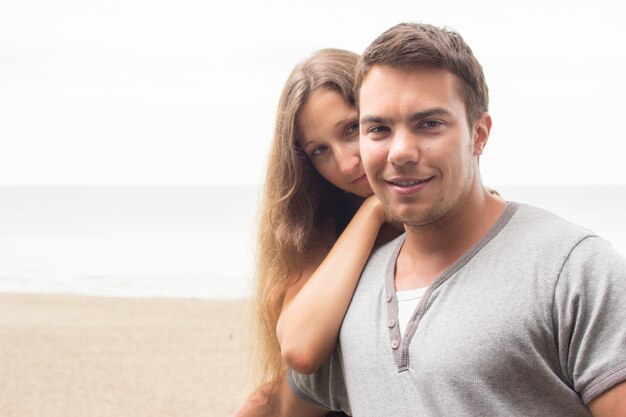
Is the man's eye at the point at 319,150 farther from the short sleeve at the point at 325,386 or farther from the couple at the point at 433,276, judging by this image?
the short sleeve at the point at 325,386

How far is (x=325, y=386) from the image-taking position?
293cm

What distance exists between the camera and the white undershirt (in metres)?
2.45

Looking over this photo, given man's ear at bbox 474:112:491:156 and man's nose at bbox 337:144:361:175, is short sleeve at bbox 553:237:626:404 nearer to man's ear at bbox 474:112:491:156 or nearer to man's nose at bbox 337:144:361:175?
man's ear at bbox 474:112:491:156

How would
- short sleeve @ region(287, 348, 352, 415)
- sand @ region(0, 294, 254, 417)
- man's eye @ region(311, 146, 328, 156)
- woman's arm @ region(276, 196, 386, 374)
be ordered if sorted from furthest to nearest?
sand @ region(0, 294, 254, 417)
man's eye @ region(311, 146, 328, 156)
short sleeve @ region(287, 348, 352, 415)
woman's arm @ region(276, 196, 386, 374)

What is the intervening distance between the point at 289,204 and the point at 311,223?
0.11 meters

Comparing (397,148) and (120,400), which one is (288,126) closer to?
(397,148)

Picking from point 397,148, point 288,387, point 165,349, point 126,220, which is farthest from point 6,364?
point 126,220

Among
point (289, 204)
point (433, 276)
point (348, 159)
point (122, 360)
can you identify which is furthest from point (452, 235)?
point (122, 360)

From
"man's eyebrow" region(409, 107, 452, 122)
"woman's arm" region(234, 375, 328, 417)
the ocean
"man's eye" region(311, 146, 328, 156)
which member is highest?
"man's eyebrow" region(409, 107, 452, 122)

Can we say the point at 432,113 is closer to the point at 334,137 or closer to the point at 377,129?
the point at 377,129

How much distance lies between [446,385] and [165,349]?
16021 millimetres

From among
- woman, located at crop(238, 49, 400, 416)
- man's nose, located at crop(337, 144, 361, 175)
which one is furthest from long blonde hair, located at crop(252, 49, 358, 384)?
man's nose, located at crop(337, 144, 361, 175)

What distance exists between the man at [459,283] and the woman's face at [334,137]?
405 millimetres

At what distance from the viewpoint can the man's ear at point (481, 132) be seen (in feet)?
8.23
